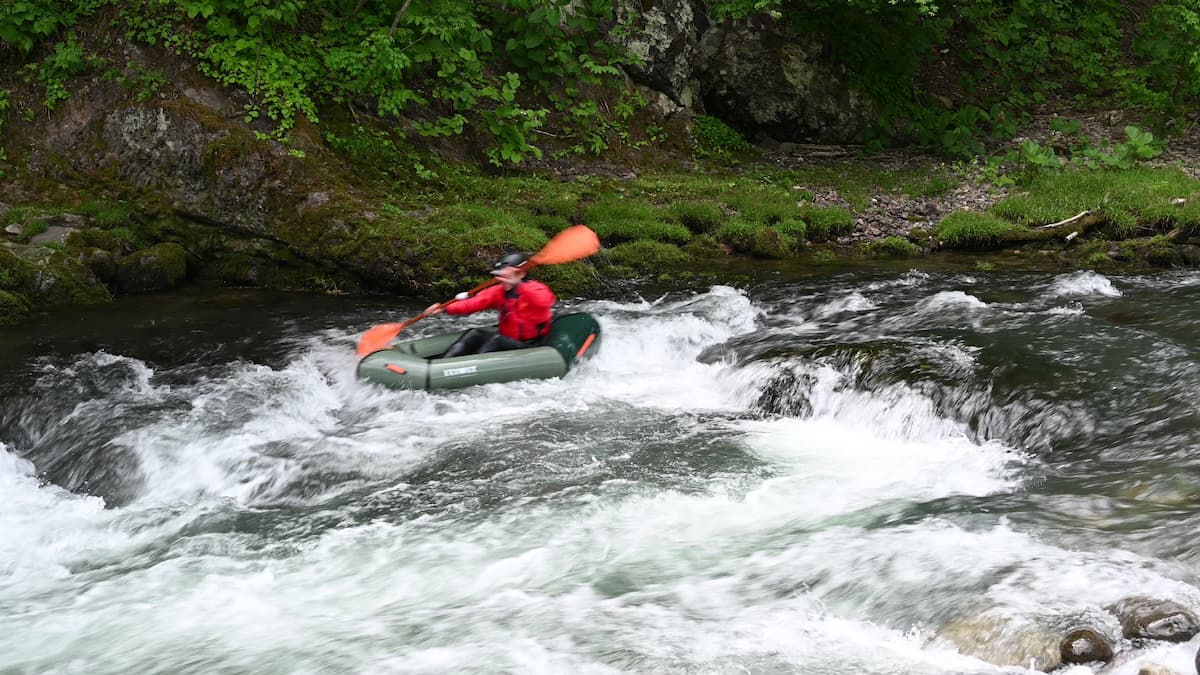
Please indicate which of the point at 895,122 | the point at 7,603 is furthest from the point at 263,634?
the point at 895,122

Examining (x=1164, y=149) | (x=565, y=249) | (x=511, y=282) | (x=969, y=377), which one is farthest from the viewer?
(x=1164, y=149)

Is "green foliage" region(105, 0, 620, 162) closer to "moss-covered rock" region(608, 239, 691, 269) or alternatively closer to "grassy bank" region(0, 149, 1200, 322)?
"grassy bank" region(0, 149, 1200, 322)

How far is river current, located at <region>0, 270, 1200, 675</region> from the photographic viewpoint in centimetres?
367

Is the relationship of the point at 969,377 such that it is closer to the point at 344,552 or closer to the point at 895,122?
the point at 344,552

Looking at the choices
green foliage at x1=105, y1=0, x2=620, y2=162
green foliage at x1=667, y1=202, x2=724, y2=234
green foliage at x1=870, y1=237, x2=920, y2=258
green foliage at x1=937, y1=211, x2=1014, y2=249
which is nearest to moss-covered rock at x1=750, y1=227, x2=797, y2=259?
green foliage at x1=667, y1=202, x2=724, y2=234

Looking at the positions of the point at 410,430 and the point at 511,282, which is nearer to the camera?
the point at 410,430

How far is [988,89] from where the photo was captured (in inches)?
574

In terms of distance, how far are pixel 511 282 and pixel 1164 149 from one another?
9.27m

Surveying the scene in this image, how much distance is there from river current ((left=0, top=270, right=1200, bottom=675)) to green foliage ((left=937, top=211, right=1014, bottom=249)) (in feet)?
5.59

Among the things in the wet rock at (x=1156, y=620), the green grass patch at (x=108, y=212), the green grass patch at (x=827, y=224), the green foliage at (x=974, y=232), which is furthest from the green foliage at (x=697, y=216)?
the wet rock at (x=1156, y=620)

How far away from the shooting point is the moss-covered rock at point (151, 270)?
29.3ft

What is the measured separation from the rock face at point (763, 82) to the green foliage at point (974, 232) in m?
4.10

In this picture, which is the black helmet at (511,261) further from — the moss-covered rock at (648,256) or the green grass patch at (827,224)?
the green grass patch at (827,224)

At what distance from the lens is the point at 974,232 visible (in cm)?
992
